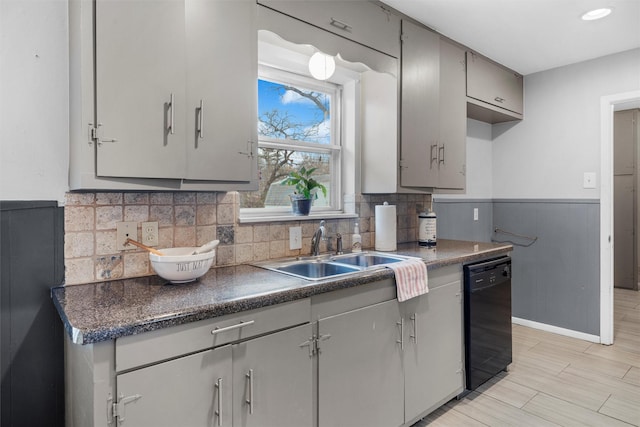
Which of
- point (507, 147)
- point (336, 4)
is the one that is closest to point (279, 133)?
point (336, 4)

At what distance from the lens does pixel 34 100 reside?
1410mm

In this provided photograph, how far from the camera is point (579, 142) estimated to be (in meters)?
3.32

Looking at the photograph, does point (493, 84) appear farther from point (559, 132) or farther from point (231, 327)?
point (231, 327)

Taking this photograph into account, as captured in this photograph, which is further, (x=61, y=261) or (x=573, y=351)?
(x=573, y=351)

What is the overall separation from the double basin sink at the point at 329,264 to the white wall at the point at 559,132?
2.18 meters

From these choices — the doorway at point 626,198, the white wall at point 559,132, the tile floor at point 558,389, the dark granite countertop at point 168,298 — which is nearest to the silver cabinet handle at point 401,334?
the dark granite countertop at point 168,298

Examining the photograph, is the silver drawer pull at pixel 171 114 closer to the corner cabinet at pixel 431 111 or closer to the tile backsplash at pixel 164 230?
the tile backsplash at pixel 164 230

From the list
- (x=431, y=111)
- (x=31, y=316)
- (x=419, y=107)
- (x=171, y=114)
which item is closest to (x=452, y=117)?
(x=431, y=111)

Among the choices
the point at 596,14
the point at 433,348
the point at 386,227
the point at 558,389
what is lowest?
the point at 558,389

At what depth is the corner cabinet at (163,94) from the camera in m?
1.28

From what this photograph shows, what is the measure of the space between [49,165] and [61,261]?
1.21 ft

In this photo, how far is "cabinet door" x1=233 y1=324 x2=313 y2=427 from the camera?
1.27 m

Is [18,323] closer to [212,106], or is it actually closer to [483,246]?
[212,106]

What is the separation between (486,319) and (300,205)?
1.37m
